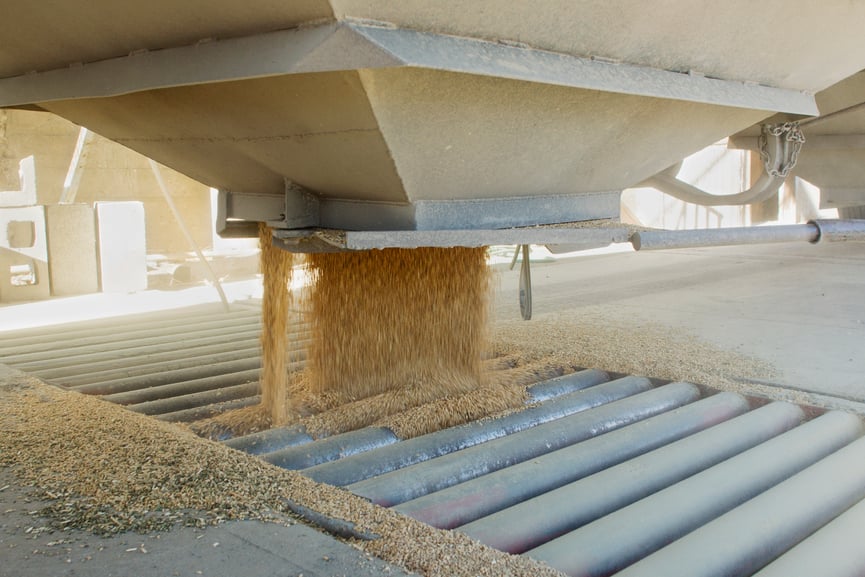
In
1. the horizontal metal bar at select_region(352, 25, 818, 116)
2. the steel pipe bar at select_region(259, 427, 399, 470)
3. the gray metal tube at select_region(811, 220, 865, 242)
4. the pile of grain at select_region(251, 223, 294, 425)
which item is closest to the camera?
the horizontal metal bar at select_region(352, 25, 818, 116)

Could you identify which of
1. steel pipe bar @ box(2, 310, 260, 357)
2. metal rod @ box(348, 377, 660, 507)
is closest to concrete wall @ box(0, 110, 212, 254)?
steel pipe bar @ box(2, 310, 260, 357)

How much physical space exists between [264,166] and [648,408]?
5.58 ft

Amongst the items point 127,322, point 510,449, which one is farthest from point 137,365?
point 510,449

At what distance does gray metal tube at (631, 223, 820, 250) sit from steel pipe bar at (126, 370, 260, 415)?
5.69 ft

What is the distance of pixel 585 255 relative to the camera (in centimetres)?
832

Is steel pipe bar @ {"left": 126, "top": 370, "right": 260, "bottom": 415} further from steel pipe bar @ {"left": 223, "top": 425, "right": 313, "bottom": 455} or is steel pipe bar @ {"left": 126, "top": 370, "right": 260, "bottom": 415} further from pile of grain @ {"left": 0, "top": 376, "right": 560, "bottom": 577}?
steel pipe bar @ {"left": 223, "top": 425, "right": 313, "bottom": 455}

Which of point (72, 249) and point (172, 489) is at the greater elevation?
point (72, 249)

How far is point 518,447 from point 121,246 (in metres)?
5.05

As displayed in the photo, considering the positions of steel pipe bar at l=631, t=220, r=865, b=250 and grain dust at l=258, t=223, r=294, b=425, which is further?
grain dust at l=258, t=223, r=294, b=425

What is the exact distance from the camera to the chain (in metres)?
3.57

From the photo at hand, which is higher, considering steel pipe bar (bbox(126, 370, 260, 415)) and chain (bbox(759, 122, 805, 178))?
chain (bbox(759, 122, 805, 178))

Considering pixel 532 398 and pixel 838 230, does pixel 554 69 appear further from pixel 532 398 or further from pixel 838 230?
pixel 838 230

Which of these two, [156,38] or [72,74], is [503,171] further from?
[72,74]

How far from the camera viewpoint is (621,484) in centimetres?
242
